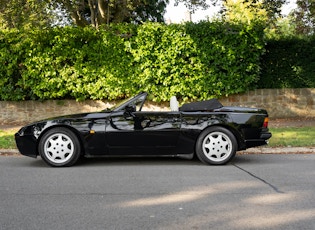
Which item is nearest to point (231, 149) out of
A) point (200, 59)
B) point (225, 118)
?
point (225, 118)

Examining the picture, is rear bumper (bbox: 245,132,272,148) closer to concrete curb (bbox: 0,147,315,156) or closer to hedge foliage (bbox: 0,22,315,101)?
concrete curb (bbox: 0,147,315,156)

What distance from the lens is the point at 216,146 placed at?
298 inches

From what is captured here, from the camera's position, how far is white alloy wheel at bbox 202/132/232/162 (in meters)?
7.55

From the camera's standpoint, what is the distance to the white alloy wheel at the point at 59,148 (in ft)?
24.4

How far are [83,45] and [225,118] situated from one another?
31.2 ft

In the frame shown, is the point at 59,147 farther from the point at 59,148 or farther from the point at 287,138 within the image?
the point at 287,138

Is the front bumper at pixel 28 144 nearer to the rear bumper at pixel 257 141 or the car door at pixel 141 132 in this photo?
the car door at pixel 141 132

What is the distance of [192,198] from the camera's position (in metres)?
5.22

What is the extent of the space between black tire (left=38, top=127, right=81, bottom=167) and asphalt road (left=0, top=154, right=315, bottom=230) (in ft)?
0.58

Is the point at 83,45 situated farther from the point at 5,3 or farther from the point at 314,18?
the point at 314,18

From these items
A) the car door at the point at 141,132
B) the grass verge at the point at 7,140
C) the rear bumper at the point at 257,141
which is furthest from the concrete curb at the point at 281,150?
the grass verge at the point at 7,140

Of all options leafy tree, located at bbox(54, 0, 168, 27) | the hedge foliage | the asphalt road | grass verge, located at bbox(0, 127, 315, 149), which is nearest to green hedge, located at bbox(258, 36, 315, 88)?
the hedge foliage

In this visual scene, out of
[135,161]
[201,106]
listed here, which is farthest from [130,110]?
[201,106]

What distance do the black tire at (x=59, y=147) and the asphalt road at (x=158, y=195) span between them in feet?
0.58
